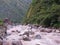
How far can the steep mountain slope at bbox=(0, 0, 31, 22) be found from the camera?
123012 mm

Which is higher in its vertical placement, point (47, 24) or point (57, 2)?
point (57, 2)

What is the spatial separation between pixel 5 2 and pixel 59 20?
124 metres

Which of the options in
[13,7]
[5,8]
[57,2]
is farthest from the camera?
[13,7]

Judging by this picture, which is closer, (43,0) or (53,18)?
(53,18)

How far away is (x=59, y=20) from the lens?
75.2 feet

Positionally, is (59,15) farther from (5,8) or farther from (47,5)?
(5,8)

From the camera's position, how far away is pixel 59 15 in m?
23.9

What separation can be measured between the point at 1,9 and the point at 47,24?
98932mm

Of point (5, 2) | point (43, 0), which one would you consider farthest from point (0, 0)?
point (43, 0)

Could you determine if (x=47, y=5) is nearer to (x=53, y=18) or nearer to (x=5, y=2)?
(x=53, y=18)

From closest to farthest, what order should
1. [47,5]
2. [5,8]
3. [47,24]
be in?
1. [47,24]
2. [47,5]
3. [5,8]

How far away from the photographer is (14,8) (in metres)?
140

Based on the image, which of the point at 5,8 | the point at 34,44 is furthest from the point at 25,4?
the point at 34,44

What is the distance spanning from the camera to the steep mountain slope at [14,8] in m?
123
